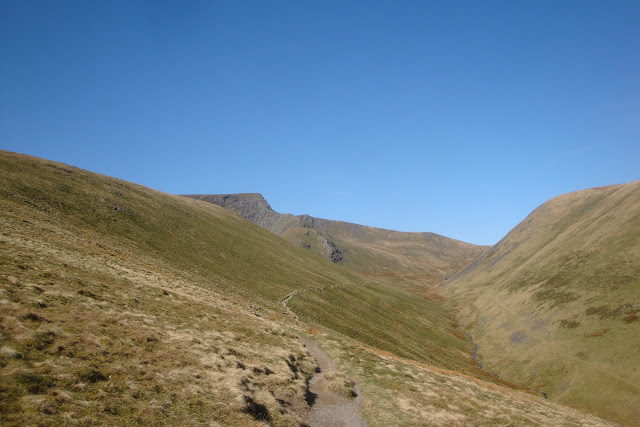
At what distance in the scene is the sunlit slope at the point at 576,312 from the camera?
5434cm

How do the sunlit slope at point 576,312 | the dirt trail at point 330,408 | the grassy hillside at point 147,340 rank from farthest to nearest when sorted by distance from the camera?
1. the sunlit slope at point 576,312
2. the dirt trail at point 330,408
3. the grassy hillside at point 147,340

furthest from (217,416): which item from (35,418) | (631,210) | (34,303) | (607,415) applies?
(631,210)

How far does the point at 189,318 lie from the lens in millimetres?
30250

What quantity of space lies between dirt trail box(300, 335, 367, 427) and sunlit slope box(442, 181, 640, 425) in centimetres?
4994

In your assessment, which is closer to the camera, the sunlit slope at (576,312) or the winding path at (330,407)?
the winding path at (330,407)

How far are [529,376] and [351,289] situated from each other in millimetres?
52474

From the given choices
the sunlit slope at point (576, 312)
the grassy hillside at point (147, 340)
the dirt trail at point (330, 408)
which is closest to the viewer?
the grassy hillside at point (147, 340)

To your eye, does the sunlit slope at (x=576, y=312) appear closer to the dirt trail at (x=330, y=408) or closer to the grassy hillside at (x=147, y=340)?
the grassy hillside at (x=147, y=340)

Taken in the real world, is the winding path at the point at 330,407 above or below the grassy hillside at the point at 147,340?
below

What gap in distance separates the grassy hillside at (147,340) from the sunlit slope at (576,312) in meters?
17.3

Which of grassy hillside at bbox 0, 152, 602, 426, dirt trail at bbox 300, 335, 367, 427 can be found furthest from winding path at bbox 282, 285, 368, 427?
grassy hillside at bbox 0, 152, 602, 426

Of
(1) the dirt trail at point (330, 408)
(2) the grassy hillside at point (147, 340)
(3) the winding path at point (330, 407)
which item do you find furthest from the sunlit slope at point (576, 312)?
(1) the dirt trail at point (330, 408)

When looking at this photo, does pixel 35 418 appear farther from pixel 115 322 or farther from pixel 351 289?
pixel 351 289

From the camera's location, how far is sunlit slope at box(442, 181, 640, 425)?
5434cm
